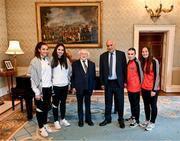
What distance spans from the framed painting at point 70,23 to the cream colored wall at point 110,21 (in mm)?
201

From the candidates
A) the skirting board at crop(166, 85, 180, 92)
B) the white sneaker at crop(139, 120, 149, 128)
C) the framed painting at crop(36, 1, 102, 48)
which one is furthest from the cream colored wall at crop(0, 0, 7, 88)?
the skirting board at crop(166, 85, 180, 92)

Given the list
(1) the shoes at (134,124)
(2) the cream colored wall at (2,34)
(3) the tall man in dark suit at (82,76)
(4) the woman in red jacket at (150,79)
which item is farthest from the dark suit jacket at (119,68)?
(2) the cream colored wall at (2,34)

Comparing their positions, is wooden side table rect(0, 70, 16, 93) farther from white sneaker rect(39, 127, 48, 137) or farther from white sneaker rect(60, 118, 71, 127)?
white sneaker rect(39, 127, 48, 137)

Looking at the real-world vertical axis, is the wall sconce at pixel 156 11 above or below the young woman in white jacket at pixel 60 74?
above

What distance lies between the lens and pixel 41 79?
3.08 m

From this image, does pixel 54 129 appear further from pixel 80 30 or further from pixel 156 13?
pixel 156 13

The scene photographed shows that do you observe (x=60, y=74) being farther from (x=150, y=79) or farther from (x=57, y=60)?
(x=150, y=79)

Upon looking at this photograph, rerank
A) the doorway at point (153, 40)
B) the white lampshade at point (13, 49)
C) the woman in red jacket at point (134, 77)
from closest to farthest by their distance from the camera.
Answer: the woman in red jacket at point (134, 77)
the white lampshade at point (13, 49)
the doorway at point (153, 40)

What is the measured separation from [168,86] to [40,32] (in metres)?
4.35

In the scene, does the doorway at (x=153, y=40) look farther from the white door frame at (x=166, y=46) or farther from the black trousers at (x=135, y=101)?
the black trousers at (x=135, y=101)

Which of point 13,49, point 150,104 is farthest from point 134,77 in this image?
point 13,49

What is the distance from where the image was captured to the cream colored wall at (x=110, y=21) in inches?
235

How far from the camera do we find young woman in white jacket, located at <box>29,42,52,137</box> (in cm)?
304

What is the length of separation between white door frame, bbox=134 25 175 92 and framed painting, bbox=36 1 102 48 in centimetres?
116
